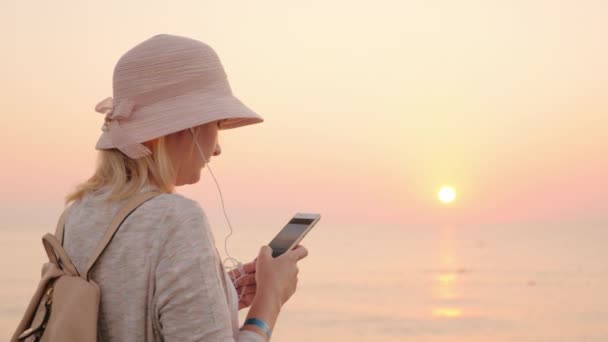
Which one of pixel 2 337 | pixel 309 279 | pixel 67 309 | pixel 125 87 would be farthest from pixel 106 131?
pixel 309 279

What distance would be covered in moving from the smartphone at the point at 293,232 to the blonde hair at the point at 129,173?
40cm

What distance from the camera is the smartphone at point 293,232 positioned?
2.25 metres

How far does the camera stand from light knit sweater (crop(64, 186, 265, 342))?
182 centimetres

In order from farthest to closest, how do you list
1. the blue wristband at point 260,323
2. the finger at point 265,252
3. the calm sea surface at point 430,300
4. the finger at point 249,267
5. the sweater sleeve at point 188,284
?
the calm sea surface at point 430,300
the finger at point 249,267
the finger at point 265,252
the blue wristband at point 260,323
the sweater sleeve at point 188,284

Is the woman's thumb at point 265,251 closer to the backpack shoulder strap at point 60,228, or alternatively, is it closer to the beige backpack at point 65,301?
the beige backpack at point 65,301

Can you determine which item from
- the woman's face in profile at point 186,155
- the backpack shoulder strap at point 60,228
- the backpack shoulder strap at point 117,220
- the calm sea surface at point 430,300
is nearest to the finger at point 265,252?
the woman's face in profile at point 186,155

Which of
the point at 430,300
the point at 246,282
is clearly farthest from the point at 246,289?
the point at 430,300

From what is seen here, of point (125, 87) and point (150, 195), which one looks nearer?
point (150, 195)

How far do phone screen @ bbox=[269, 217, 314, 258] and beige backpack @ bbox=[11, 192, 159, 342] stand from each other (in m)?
0.46

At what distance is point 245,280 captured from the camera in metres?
2.35

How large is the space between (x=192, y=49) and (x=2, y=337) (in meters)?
12.3

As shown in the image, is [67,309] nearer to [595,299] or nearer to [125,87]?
[125,87]

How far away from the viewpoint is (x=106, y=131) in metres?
2.05

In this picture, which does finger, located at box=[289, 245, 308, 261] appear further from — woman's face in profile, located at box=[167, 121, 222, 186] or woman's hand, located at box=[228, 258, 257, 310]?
woman's face in profile, located at box=[167, 121, 222, 186]
